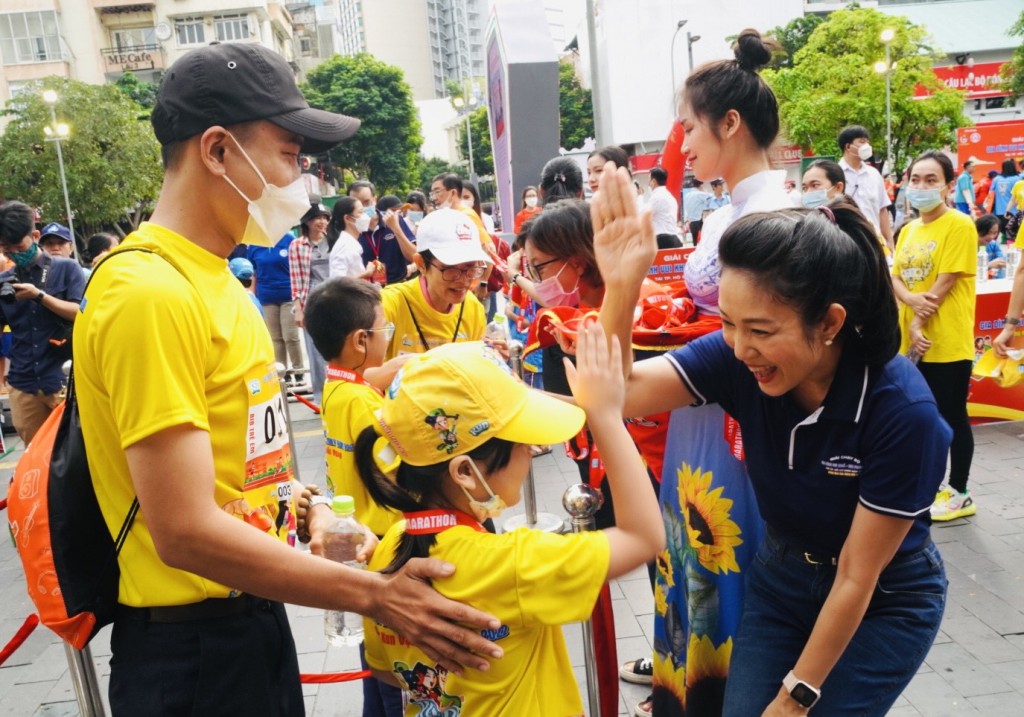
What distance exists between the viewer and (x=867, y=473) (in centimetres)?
175

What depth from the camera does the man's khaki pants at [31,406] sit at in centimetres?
575

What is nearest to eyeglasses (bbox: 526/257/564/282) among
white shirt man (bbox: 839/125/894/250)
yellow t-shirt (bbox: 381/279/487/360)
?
yellow t-shirt (bbox: 381/279/487/360)

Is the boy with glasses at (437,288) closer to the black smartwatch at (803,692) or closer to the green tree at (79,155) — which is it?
the black smartwatch at (803,692)

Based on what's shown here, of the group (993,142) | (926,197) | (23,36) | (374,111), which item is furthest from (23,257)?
(374,111)

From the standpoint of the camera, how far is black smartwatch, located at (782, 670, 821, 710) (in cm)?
177

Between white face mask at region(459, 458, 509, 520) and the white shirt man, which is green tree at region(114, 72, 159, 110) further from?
white face mask at region(459, 458, 509, 520)

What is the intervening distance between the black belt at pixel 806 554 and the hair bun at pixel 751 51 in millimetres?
1472

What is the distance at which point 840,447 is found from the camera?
6.00ft

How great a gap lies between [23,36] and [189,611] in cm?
4522

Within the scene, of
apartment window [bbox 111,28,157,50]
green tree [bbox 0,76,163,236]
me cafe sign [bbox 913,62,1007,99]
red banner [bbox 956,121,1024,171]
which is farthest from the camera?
apartment window [bbox 111,28,157,50]

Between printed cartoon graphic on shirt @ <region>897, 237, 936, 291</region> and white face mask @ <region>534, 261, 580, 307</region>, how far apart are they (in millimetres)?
2661

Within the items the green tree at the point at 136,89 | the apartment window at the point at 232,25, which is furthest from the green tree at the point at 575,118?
the green tree at the point at 136,89

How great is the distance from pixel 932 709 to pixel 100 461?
3076 millimetres

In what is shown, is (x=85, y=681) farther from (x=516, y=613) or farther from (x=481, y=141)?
(x=481, y=141)
